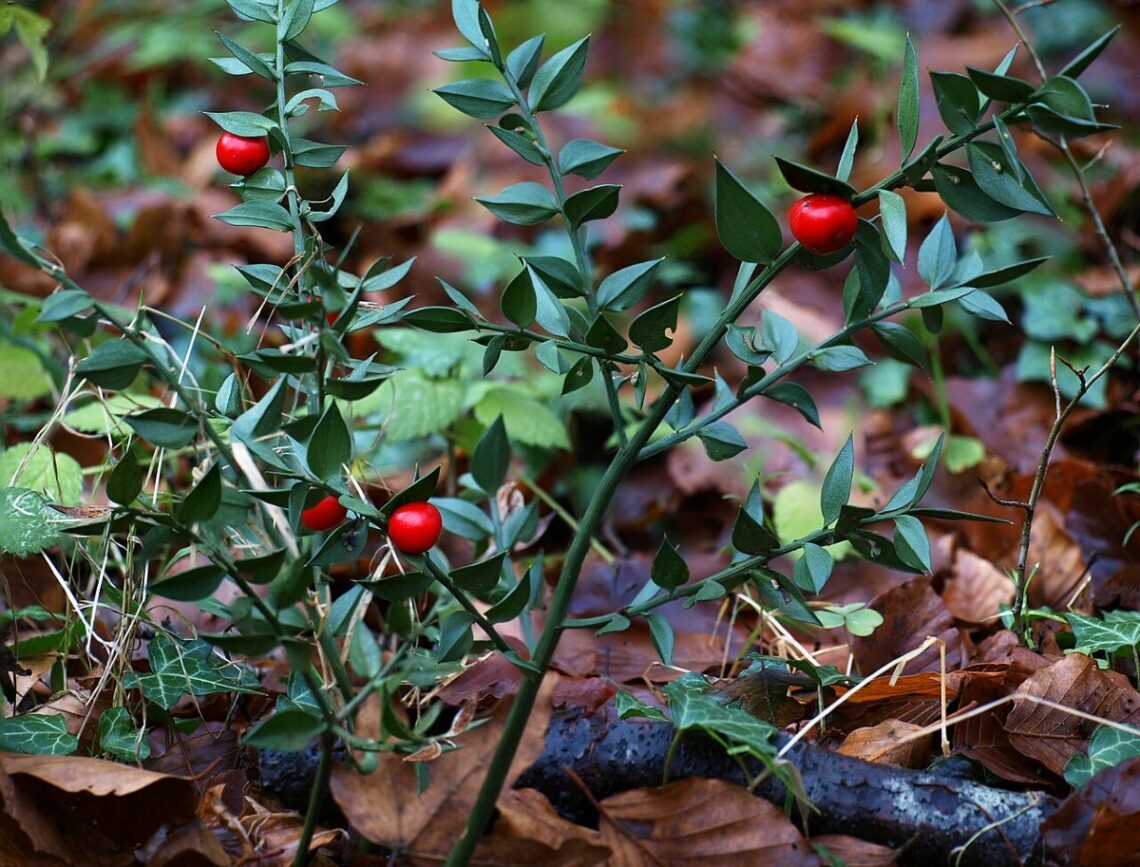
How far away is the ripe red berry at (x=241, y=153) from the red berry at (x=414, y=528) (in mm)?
373

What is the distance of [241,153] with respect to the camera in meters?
0.99

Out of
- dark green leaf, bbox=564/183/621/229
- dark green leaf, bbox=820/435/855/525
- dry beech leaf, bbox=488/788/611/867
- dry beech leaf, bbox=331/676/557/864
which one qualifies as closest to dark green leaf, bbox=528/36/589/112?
dark green leaf, bbox=564/183/621/229

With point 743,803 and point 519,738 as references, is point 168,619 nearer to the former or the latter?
point 519,738

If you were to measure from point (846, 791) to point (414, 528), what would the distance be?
1.57 feet

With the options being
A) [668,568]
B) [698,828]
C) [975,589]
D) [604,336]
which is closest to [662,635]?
[668,568]

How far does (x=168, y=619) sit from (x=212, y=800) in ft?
1.29

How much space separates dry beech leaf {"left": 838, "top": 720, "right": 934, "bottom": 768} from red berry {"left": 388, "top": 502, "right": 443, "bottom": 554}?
1.69ft

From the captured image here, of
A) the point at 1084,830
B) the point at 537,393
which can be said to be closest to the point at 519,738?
the point at 1084,830

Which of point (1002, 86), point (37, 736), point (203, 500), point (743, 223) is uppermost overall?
point (1002, 86)

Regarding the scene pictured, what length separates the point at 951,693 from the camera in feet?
3.88

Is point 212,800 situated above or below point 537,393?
above

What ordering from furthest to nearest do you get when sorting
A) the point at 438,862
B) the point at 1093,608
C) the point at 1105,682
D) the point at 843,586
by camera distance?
the point at 843,586 < the point at 1093,608 < the point at 1105,682 < the point at 438,862

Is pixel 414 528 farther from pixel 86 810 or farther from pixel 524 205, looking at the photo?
pixel 86 810

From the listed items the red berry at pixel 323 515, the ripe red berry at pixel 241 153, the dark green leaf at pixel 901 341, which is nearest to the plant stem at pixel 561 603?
the dark green leaf at pixel 901 341
